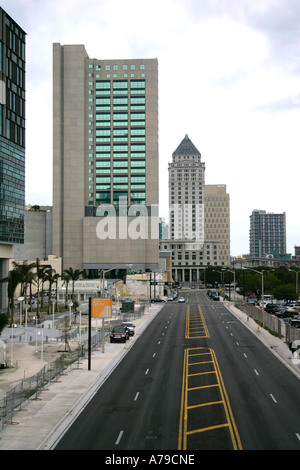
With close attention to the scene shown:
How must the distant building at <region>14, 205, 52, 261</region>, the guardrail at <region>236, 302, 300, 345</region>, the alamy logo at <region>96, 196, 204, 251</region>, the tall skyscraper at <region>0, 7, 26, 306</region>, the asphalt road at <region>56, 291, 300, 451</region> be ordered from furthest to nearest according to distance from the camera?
the distant building at <region>14, 205, 52, 261</region>, the alamy logo at <region>96, 196, 204, 251</region>, the tall skyscraper at <region>0, 7, 26, 306</region>, the guardrail at <region>236, 302, 300, 345</region>, the asphalt road at <region>56, 291, 300, 451</region>

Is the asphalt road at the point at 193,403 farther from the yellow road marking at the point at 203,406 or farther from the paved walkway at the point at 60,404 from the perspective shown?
the paved walkway at the point at 60,404

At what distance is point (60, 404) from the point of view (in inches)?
1030

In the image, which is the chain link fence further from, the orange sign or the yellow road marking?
the yellow road marking

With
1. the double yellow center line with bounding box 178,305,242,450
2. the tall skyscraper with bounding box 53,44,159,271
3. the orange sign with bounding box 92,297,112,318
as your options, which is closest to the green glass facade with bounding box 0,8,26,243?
the orange sign with bounding box 92,297,112,318

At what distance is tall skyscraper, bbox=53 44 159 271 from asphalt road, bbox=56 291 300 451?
108 m

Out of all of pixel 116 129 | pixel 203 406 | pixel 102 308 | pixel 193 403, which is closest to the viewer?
pixel 203 406

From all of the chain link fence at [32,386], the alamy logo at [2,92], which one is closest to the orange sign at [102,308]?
the chain link fence at [32,386]

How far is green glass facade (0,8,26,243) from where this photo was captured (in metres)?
79.4

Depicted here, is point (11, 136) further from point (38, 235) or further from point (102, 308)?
point (38, 235)

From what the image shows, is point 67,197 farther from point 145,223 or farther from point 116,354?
point 116,354

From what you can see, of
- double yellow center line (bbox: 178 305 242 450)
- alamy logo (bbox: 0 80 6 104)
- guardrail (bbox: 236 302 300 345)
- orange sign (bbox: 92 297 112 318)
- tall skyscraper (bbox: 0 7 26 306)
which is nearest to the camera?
double yellow center line (bbox: 178 305 242 450)

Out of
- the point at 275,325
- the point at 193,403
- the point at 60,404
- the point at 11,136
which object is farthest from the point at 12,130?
the point at 193,403

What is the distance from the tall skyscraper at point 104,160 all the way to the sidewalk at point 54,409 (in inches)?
4506

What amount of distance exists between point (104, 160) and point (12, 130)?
7930 cm
